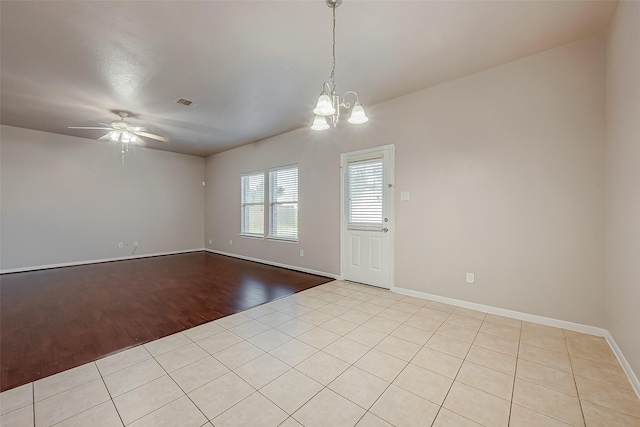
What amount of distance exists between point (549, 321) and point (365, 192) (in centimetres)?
263

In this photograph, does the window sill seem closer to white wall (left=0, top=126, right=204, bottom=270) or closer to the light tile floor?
the light tile floor

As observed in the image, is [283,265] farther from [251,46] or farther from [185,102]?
[251,46]

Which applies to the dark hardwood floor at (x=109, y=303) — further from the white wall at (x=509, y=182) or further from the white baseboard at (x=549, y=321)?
the white wall at (x=509, y=182)

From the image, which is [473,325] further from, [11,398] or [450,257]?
[11,398]

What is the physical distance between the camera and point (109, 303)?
11.1 ft

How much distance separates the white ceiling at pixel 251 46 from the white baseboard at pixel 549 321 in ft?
9.03

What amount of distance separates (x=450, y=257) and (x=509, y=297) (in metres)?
0.71

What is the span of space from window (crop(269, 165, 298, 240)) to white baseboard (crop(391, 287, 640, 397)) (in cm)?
265

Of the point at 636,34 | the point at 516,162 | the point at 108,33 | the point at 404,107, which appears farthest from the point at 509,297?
the point at 108,33

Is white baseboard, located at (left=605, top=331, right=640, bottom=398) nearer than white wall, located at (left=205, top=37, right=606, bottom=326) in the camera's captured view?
Yes

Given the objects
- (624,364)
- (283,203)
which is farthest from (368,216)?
(624,364)

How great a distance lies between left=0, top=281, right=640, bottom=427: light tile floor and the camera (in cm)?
152

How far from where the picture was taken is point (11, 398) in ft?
5.48

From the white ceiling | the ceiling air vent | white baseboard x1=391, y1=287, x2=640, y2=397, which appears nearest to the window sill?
white baseboard x1=391, y1=287, x2=640, y2=397
